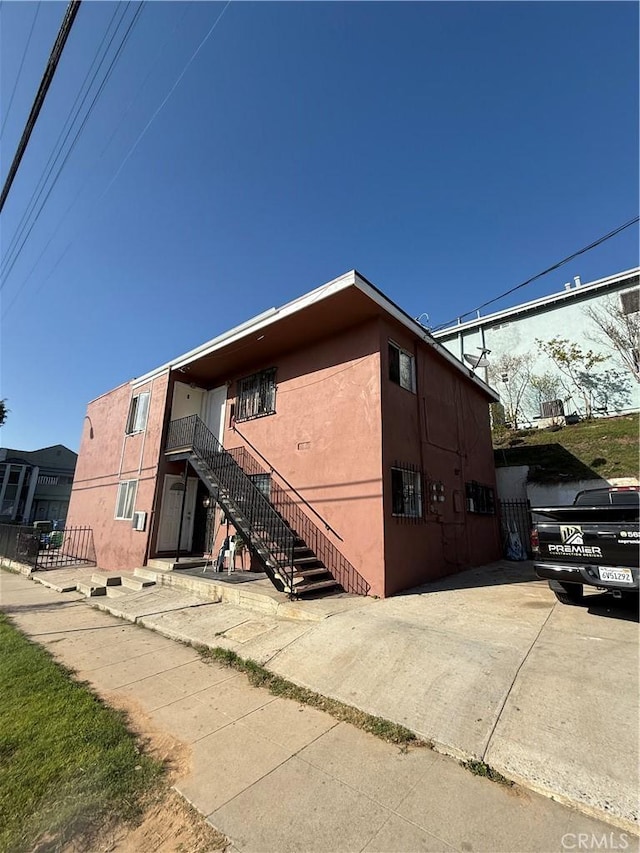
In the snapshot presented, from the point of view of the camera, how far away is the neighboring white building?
18516 millimetres

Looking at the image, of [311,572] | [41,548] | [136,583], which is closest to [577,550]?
[311,572]

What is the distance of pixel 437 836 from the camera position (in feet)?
7.02

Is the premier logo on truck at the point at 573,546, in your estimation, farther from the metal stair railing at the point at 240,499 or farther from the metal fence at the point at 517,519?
the metal fence at the point at 517,519

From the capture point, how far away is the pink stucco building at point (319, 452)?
8000 millimetres

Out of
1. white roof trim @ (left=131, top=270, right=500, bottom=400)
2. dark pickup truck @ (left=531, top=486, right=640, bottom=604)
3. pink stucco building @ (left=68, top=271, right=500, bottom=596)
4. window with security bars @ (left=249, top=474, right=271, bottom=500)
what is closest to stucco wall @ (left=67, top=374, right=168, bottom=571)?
pink stucco building @ (left=68, top=271, right=500, bottom=596)

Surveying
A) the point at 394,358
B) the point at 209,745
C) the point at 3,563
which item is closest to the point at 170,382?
the point at 394,358

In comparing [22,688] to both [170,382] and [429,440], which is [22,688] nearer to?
[429,440]

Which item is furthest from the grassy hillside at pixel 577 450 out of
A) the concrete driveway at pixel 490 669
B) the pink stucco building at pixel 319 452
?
the concrete driveway at pixel 490 669

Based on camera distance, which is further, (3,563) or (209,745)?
(3,563)

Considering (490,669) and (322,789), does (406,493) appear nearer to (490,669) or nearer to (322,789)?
(490,669)

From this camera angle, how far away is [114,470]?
47.1 feet

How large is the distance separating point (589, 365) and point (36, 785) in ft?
76.8

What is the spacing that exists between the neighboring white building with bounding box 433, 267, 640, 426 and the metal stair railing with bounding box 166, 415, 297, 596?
43.3 feet

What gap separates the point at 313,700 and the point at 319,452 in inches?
222
